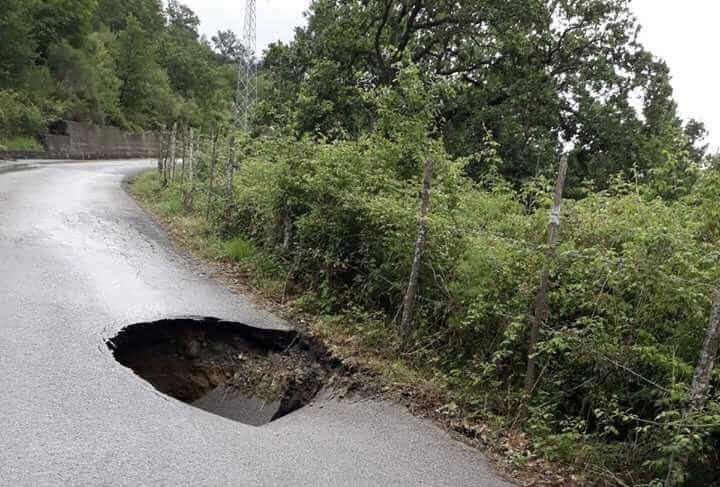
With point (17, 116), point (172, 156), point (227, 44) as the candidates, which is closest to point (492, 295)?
point (172, 156)

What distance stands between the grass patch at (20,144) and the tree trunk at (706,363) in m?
26.5

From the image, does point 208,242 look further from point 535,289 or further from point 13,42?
point 13,42

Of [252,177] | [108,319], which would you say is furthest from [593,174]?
[108,319]

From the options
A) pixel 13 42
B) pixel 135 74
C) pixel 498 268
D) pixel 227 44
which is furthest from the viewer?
pixel 227 44

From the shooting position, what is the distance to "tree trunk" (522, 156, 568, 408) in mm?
4250

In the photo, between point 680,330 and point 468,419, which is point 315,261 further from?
point 680,330

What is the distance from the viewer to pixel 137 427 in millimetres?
3736

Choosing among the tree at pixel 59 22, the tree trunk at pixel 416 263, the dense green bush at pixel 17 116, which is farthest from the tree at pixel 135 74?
the tree trunk at pixel 416 263

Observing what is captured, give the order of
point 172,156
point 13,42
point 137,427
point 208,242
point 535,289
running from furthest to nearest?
point 13,42, point 172,156, point 208,242, point 535,289, point 137,427

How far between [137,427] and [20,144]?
2658 centimetres

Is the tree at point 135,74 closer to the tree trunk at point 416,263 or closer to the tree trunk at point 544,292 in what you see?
the tree trunk at point 416,263

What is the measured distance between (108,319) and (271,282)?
2.46 meters

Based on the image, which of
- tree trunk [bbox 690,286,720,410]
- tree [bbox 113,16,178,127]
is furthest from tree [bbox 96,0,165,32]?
tree trunk [bbox 690,286,720,410]

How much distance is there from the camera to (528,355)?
4414 mm
